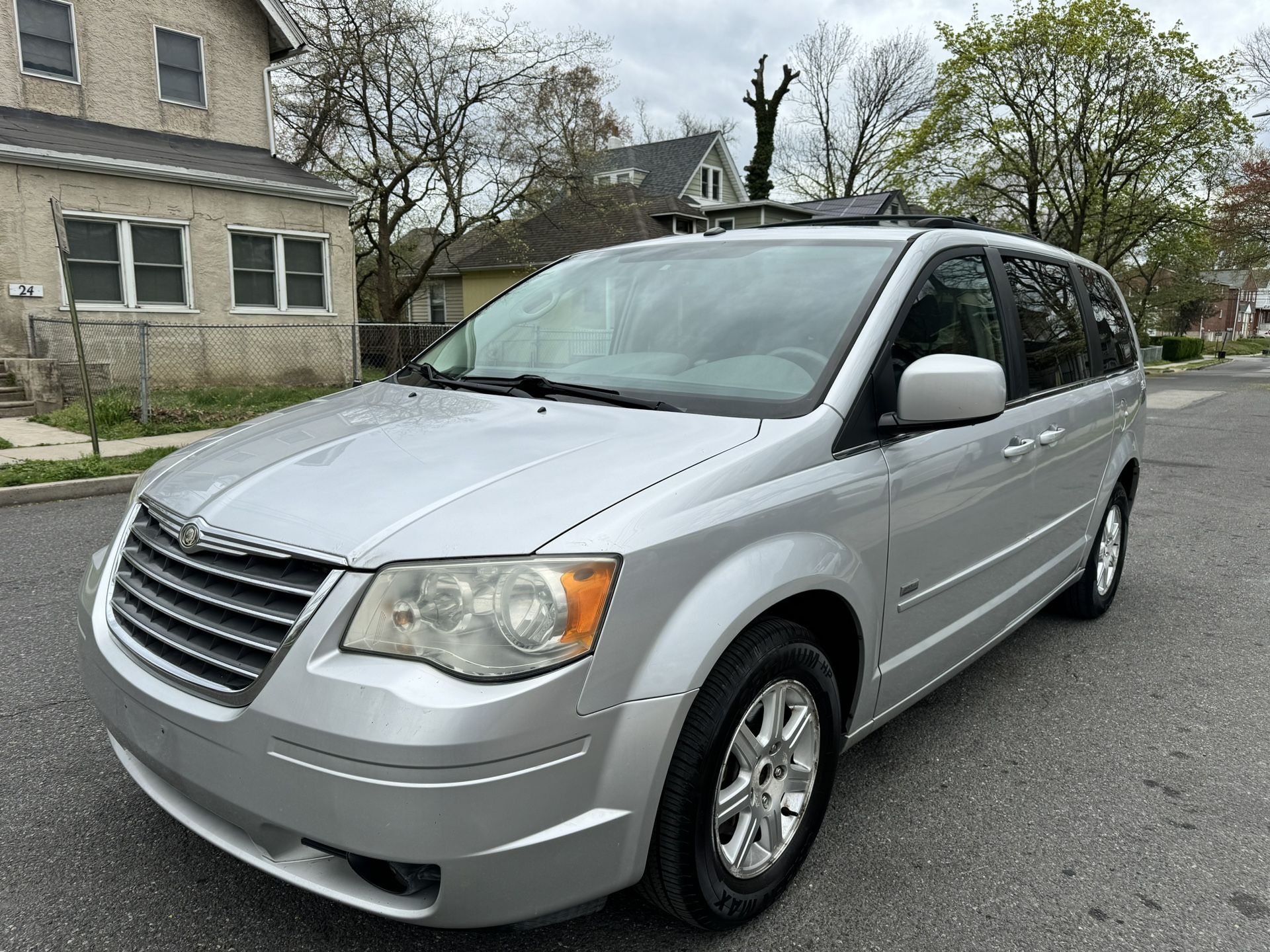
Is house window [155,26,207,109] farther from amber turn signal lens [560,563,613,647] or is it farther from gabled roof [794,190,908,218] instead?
amber turn signal lens [560,563,613,647]

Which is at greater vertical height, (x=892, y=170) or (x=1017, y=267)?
(x=892, y=170)

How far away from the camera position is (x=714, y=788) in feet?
6.86

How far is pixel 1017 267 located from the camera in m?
3.68

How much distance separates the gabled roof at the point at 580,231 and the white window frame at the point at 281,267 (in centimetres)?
1184

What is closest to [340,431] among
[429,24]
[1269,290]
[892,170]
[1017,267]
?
[1017,267]

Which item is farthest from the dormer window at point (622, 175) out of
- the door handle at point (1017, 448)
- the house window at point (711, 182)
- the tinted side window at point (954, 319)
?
the door handle at point (1017, 448)

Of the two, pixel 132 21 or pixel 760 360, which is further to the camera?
pixel 132 21

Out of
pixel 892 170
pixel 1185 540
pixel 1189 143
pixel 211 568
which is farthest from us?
pixel 892 170

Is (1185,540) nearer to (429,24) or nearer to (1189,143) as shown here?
(429,24)

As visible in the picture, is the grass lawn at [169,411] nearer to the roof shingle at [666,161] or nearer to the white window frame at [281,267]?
the white window frame at [281,267]

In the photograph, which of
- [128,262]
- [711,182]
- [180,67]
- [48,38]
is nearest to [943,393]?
[128,262]

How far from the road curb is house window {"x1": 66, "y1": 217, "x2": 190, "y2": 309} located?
8363 mm

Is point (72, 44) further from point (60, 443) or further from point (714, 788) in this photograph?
point (714, 788)

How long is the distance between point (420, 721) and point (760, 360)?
1520mm
